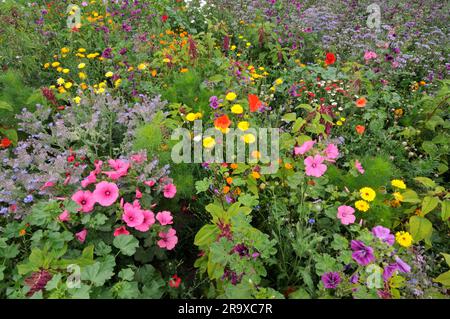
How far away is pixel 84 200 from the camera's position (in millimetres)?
1664

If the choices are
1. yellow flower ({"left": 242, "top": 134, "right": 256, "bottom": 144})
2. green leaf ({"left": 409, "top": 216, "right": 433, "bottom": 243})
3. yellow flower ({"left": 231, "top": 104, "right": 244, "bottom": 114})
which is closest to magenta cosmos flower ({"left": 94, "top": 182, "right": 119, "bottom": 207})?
yellow flower ({"left": 242, "top": 134, "right": 256, "bottom": 144})

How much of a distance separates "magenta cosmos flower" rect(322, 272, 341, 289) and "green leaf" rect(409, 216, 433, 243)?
73 cm

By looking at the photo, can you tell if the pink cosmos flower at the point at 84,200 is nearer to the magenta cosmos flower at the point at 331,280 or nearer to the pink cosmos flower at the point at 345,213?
the magenta cosmos flower at the point at 331,280

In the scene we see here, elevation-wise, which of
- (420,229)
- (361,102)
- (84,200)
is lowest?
(420,229)

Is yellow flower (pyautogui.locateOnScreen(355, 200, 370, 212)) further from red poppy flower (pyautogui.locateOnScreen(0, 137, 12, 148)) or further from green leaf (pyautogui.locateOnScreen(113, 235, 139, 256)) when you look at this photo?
red poppy flower (pyautogui.locateOnScreen(0, 137, 12, 148))

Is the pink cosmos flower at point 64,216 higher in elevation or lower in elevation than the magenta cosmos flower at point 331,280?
higher

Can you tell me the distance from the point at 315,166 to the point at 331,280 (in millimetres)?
553

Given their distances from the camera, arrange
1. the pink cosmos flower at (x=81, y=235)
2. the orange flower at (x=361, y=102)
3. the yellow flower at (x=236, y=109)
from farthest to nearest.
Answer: the orange flower at (x=361, y=102), the yellow flower at (x=236, y=109), the pink cosmos flower at (x=81, y=235)

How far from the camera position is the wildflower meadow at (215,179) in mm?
1545

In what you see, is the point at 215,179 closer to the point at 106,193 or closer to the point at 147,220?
the point at 147,220

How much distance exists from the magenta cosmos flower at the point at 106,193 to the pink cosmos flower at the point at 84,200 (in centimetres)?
3

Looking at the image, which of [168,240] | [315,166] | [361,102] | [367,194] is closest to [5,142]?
[168,240]

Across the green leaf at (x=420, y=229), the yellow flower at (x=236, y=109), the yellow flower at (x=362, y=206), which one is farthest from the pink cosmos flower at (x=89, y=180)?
the green leaf at (x=420, y=229)

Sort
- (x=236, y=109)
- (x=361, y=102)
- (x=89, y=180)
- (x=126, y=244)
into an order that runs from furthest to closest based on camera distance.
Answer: (x=361, y=102)
(x=236, y=109)
(x=89, y=180)
(x=126, y=244)
